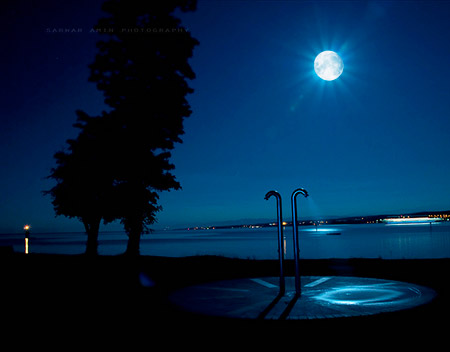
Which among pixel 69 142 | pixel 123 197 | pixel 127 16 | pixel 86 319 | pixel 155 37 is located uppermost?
pixel 127 16

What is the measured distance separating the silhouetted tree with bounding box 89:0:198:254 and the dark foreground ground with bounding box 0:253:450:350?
19.2 feet

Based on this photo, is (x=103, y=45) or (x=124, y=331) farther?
(x=103, y=45)

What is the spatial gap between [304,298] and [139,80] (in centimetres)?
1372

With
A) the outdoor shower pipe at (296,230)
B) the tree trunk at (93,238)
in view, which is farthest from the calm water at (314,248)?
the outdoor shower pipe at (296,230)

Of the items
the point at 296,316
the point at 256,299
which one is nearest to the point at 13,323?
the point at 256,299

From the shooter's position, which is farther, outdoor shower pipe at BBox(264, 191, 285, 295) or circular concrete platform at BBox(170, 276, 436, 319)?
outdoor shower pipe at BBox(264, 191, 285, 295)

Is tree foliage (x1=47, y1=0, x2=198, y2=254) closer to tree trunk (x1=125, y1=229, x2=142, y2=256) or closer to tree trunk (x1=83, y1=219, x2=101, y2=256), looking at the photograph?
tree trunk (x1=125, y1=229, x2=142, y2=256)

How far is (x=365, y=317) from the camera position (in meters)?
4.91

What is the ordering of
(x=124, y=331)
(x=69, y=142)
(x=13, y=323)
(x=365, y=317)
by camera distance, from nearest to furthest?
(x=365, y=317), (x=124, y=331), (x=13, y=323), (x=69, y=142)

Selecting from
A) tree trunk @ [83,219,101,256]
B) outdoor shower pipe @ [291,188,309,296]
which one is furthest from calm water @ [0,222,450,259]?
outdoor shower pipe @ [291,188,309,296]

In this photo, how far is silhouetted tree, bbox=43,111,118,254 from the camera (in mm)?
17391

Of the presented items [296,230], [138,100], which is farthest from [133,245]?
[296,230]

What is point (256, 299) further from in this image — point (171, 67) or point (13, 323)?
point (171, 67)

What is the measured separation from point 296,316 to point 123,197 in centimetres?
1345
